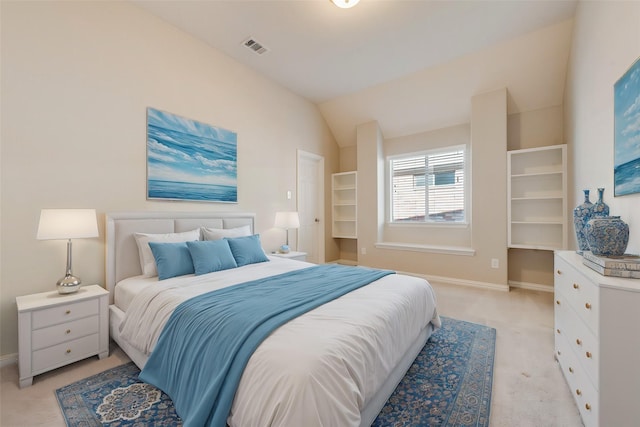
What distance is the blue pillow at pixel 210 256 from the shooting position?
2449 mm

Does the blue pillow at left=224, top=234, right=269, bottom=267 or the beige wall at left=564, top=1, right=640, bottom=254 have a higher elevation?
the beige wall at left=564, top=1, right=640, bottom=254

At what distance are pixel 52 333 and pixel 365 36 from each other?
13.1 feet

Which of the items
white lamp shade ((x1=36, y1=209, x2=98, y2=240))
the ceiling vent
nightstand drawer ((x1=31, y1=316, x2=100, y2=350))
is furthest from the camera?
the ceiling vent

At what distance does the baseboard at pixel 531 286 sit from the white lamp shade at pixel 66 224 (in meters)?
5.09

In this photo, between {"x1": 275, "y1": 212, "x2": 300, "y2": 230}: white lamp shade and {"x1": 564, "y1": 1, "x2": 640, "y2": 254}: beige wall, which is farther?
{"x1": 275, "y1": 212, "x2": 300, "y2": 230}: white lamp shade

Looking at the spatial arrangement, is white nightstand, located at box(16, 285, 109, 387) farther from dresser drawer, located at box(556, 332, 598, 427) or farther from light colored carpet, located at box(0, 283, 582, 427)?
dresser drawer, located at box(556, 332, 598, 427)

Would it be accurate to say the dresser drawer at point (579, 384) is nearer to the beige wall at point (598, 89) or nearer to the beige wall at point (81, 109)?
the beige wall at point (598, 89)

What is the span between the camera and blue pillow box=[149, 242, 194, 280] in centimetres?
234

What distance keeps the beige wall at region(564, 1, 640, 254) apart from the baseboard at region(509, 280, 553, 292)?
88cm

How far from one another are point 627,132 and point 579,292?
1090mm

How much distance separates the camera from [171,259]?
239cm

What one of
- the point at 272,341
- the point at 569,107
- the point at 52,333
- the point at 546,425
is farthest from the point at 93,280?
the point at 569,107

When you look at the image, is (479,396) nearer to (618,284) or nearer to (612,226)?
(618,284)

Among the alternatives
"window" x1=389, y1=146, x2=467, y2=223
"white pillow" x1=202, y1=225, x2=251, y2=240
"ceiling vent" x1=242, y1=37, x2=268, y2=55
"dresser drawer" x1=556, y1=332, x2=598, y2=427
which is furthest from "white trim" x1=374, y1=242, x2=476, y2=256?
"ceiling vent" x1=242, y1=37, x2=268, y2=55
